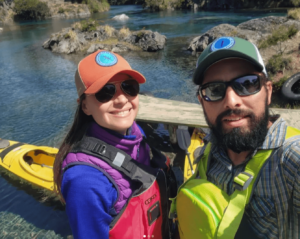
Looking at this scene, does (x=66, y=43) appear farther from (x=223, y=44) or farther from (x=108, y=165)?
(x=223, y=44)

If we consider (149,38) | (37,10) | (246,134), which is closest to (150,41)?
(149,38)

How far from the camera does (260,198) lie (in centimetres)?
133

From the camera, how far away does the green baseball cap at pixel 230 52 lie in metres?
1.38

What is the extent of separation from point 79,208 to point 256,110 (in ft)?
4.28

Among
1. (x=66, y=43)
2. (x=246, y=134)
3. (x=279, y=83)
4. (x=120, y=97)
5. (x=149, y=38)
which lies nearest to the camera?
(x=246, y=134)

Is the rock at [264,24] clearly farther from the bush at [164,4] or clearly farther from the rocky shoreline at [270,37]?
the bush at [164,4]

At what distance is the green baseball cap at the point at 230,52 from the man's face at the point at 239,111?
0.05 meters

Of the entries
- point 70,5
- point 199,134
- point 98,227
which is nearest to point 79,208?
point 98,227

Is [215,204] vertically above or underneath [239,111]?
underneath

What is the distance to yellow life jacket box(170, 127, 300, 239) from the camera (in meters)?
1.33

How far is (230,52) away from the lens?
1.39 metres

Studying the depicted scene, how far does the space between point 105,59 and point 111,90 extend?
0.80 ft

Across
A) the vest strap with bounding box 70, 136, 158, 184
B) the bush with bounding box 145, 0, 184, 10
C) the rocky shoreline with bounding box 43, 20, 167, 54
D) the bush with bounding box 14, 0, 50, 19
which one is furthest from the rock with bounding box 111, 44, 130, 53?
the bush with bounding box 14, 0, 50, 19

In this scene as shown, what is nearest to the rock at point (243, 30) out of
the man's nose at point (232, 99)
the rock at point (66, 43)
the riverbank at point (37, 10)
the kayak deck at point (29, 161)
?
the rock at point (66, 43)
